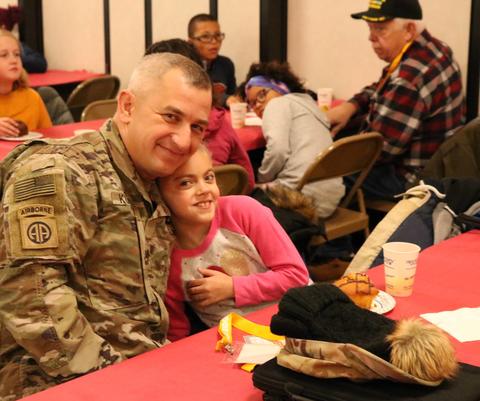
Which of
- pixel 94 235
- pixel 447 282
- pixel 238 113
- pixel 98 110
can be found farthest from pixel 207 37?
pixel 94 235

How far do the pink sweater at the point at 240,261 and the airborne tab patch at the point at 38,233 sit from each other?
504mm

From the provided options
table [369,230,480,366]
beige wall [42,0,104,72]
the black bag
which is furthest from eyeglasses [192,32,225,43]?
the black bag

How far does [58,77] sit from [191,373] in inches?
265

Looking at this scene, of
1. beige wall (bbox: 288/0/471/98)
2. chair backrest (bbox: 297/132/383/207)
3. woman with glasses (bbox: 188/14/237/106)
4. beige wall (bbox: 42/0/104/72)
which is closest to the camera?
chair backrest (bbox: 297/132/383/207)

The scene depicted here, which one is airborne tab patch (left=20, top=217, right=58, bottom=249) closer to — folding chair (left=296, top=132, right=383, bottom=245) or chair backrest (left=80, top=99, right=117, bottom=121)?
folding chair (left=296, top=132, right=383, bottom=245)

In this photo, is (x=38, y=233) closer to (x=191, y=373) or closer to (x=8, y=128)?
(x=191, y=373)

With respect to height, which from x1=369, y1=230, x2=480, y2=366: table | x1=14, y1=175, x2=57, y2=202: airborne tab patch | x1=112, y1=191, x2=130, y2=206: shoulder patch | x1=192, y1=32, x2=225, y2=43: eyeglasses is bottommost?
x1=369, y1=230, x2=480, y2=366: table

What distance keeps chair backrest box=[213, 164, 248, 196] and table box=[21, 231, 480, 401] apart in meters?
1.39

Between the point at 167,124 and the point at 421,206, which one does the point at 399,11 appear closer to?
the point at 421,206

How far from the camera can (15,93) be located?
455 cm

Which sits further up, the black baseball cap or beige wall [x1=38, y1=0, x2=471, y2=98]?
the black baseball cap

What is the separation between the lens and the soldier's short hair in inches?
73.1

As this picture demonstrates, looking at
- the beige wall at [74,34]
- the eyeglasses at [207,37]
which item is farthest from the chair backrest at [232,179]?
the beige wall at [74,34]

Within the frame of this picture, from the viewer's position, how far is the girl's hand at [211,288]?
81.8 inches
